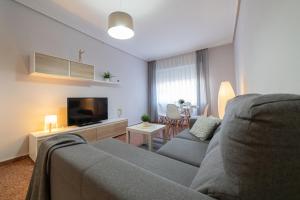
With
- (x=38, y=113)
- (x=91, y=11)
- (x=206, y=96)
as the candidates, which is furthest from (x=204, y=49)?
(x=38, y=113)

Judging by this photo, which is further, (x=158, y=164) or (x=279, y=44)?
(x=158, y=164)

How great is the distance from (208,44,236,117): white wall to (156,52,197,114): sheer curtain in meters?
0.53

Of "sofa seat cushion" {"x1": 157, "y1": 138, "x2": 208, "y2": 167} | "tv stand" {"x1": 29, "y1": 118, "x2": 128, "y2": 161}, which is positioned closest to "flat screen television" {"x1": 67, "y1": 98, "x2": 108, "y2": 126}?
"tv stand" {"x1": 29, "y1": 118, "x2": 128, "y2": 161}

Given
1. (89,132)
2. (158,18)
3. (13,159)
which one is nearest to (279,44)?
(158,18)

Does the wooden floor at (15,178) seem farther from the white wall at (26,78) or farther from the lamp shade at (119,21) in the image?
the lamp shade at (119,21)

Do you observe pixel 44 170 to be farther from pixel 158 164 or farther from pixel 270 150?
pixel 270 150

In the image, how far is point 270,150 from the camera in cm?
39

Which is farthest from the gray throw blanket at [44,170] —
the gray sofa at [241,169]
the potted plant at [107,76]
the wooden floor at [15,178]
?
the potted plant at [107,76]

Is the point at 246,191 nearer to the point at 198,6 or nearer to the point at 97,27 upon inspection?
the point at 198,6

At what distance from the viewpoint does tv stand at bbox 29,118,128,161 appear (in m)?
2.21

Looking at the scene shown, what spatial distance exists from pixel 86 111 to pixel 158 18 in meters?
2.52

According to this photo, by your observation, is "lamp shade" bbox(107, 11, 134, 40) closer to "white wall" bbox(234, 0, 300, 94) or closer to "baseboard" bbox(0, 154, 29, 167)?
"white wall" bbox(234, 0, 300, 94)

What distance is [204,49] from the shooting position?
4434mm

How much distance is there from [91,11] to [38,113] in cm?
212
